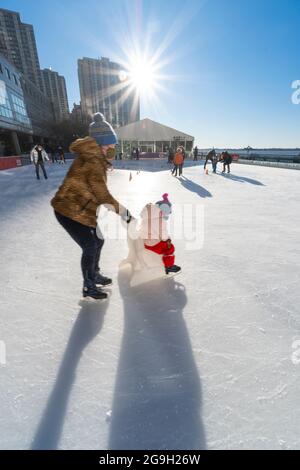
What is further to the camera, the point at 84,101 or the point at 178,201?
the point at 84,101

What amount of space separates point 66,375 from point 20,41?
130 metres

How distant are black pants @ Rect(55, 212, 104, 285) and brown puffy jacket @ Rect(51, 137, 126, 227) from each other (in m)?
0.07

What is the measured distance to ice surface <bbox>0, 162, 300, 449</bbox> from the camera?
1.14m

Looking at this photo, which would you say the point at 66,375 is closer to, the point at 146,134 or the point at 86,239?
the point at 86,239

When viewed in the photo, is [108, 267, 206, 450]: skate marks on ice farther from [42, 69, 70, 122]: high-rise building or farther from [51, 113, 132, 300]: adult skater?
[42, 69, 70, 122]: high-rise building

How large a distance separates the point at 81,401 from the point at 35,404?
249 mm

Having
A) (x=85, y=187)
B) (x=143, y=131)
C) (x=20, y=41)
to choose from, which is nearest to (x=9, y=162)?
(x=143, y=131)

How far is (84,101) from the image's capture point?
10106cm

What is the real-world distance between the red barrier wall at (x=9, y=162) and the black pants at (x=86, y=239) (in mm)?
17281

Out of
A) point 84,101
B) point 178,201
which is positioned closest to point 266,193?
point 178,201

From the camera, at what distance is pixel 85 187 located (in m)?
1.74

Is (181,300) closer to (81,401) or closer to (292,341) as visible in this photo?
(292,341)
